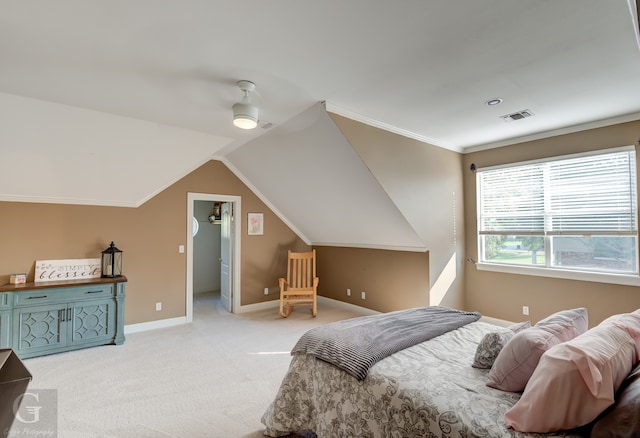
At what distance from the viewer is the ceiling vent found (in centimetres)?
319

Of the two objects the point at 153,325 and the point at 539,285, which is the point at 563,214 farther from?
the point at 153,325

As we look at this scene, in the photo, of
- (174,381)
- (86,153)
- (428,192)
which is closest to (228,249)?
(86,153)

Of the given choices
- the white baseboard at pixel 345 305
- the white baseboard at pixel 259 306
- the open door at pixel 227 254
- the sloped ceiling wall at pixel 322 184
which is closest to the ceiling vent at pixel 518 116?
the sloped ceiling wall at pixel 322 184

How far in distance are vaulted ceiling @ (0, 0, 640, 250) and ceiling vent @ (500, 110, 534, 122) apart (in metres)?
0.05

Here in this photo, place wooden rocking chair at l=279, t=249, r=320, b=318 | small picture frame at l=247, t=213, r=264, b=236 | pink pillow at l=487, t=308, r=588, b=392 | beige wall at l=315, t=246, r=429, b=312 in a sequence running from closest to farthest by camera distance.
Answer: pink pillow at l=487, t=308, r=588, b=392 < beige wall at l=315, t=246, r=429, b=312 < wooden rocking chair at l=279, t=249, r=320, b=318 < small picture frame at l=247, t=213, r=264, b=236

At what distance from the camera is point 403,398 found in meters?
1.51

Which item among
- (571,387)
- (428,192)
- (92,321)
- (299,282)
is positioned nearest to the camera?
(571,387)

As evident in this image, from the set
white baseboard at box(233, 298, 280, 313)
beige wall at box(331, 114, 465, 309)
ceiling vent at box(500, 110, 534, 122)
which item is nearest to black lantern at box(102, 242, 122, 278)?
white baseboard at box(233, 298, 280, 313)

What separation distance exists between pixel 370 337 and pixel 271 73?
6.88 ft

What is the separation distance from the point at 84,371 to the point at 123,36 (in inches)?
124

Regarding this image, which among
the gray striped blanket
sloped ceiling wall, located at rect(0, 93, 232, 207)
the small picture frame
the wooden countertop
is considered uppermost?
sloped ceiling wall, located at rect(0, 93, 232, 207)

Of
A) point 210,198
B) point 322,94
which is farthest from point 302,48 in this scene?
point 210,198

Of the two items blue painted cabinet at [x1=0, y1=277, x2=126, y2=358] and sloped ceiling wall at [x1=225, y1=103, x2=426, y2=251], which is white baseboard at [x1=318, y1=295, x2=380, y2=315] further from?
blue painted cabinet at [x1=0, y1=277, x2=126, y2=358]

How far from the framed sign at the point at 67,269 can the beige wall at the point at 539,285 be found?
5.37 m
